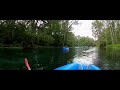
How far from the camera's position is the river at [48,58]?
20.2ft

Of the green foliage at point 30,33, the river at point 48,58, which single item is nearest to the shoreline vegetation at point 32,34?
the green foliage at point 30,33

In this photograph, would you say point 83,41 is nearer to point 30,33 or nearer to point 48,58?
point 30,33

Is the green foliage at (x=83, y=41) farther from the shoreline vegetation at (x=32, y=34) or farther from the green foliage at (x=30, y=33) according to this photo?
the green foliage at (x=30, y=33)

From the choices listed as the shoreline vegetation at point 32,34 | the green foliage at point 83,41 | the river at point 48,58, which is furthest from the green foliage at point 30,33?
the river at point 48,58

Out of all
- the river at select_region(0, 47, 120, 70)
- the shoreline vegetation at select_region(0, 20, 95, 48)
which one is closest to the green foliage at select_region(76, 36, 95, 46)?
the shoreline vegetation at select_region(0, 20, 95, 48)

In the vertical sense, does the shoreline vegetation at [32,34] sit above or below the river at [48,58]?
above

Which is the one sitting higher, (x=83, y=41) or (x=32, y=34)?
(x=32, y=34)

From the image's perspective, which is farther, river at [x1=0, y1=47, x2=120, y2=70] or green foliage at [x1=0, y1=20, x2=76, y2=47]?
river at [x1=0, y1=47, x2=120, y2=70]

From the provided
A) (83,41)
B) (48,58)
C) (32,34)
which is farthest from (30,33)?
(48,58)

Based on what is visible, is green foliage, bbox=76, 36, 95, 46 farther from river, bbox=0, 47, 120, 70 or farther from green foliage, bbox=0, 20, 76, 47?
river, bbox=0, 47, 120, 70

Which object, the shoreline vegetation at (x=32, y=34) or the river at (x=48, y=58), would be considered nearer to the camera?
the shoreline vegetation at (x=32, y=34)

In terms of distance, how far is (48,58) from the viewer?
8.14 m

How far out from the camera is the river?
20.2 ft
